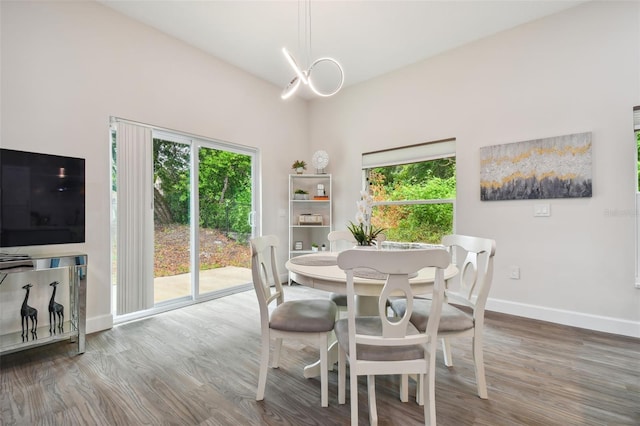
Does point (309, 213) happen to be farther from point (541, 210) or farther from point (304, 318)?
point (304, 318)

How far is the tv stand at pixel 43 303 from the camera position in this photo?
2.09 meters

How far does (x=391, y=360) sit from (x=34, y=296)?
9.34 ft

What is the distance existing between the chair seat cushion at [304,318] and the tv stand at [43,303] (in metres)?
1.66

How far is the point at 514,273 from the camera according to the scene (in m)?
3.05

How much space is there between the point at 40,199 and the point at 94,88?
111 centimetres

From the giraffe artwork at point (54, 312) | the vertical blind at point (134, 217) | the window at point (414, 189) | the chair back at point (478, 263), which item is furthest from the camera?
the window at point (414, 189)

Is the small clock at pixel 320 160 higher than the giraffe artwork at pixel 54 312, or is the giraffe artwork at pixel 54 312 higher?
the small clock at pixel 320 160

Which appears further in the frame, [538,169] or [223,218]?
[223,218]

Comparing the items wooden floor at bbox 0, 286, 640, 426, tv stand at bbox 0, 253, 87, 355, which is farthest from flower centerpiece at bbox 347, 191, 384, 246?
tv stand at bbox 0, 253, 87, 355

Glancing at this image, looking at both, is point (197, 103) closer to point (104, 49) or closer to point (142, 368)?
point (104, 49)

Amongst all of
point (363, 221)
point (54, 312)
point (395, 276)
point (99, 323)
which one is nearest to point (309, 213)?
point (363, 221)

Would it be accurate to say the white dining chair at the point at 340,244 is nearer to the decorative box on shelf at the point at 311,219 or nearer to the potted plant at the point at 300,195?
the decorative box on shelf at the point at 311,219

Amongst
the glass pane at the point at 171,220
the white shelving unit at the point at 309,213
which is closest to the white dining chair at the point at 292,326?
the glass pane at the point at 171,220

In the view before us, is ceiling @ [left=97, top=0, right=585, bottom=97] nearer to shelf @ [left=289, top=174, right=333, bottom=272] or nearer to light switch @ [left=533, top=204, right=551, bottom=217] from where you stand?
shelf @ [left=289, top=174, right=333, bottom=272]
